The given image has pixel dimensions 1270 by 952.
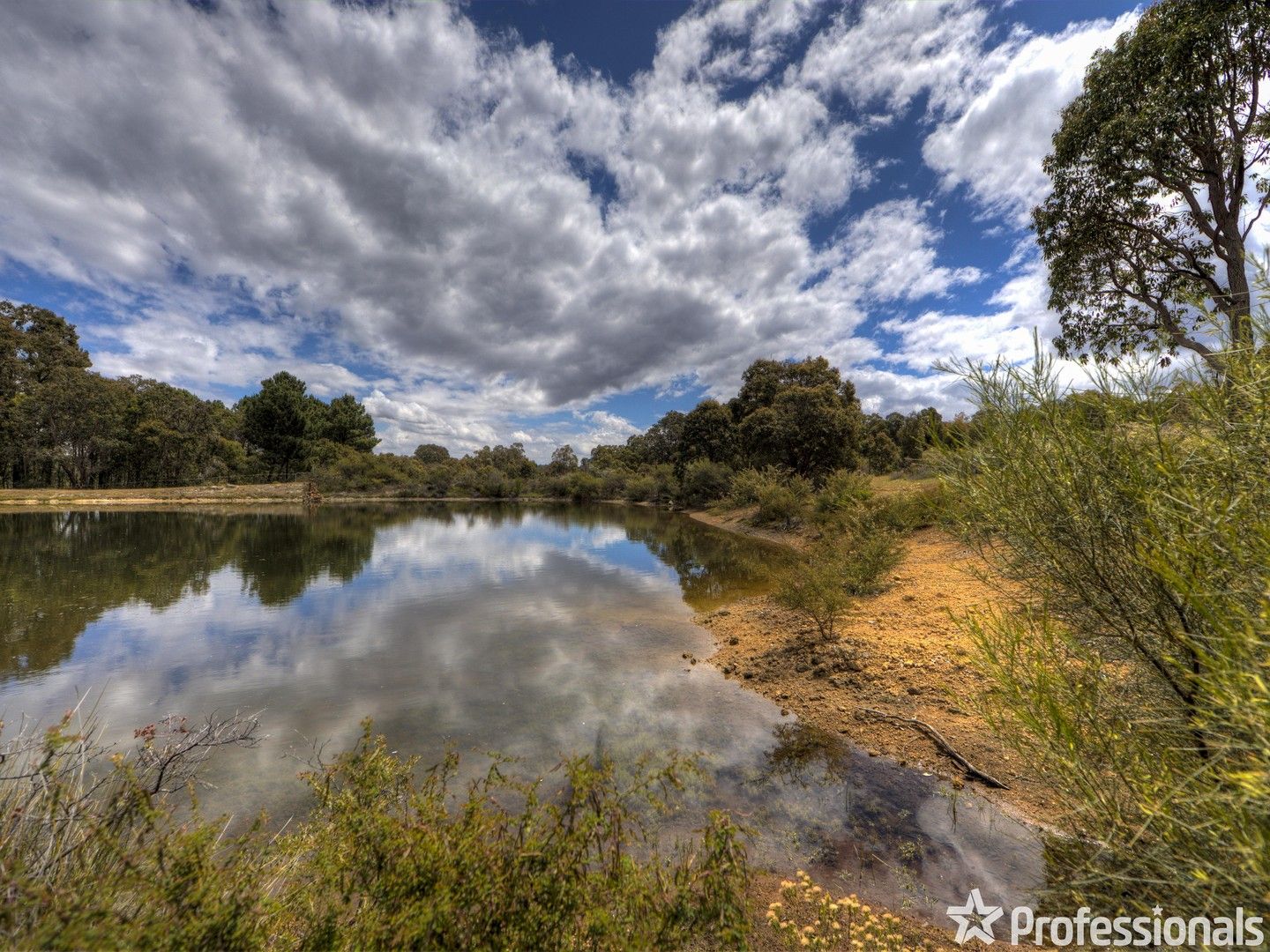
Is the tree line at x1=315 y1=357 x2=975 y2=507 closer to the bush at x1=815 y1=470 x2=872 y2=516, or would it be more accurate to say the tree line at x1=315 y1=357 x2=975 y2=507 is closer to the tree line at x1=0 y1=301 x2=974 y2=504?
the tree line at x1=0 y1=301 x2=974 y2=504

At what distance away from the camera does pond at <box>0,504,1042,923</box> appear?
13.7ft

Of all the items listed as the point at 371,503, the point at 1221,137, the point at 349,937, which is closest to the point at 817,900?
the point at 349,937

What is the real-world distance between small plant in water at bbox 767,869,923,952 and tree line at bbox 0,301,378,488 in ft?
219

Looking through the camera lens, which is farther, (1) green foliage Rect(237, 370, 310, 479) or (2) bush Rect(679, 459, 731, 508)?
(1) green foliage Rect(237, 370, 310, 479)

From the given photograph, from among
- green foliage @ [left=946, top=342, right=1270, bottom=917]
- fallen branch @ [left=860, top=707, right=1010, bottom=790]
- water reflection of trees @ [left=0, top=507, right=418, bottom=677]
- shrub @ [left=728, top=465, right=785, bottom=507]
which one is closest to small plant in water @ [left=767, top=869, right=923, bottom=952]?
green foliage @ [left=946, top=342, right=1270, bottom=917]

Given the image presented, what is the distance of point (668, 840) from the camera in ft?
13.4

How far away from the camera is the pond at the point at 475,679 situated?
4.18m

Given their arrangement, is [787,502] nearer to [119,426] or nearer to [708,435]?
[708,435]

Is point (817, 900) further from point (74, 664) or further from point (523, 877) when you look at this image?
point (74, 664)

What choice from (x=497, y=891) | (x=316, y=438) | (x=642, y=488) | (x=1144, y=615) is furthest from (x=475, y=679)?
(x=316, y=438)

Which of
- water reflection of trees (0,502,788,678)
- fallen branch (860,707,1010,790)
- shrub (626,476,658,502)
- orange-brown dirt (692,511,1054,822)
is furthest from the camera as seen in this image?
shrub (626,476,658,502)

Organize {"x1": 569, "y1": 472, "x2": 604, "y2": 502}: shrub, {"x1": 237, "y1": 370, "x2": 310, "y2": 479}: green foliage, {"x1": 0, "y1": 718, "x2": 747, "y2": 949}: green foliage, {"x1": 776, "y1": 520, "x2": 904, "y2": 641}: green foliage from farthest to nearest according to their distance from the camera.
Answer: {"x1": 569, "y1": 472, "x2": 604, "y2": 502}: shrub, {"x1": 237, "y1": 370, "x2": 310, "y2": 479}: green foliage, {"x1": 776, "y1": 520, "x2": 904, "y2": 641}: green foliage, {"x1": 0, "y1": 718, "x2": 747, "y2": 949}: green foliage

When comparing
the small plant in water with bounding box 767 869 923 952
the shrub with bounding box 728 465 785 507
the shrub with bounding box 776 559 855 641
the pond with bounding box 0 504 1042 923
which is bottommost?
the pond with bounding box 0 504 1042 923

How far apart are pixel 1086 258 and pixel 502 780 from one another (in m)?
16.7
